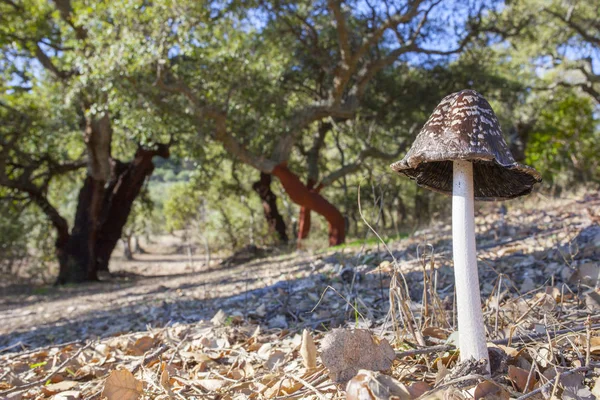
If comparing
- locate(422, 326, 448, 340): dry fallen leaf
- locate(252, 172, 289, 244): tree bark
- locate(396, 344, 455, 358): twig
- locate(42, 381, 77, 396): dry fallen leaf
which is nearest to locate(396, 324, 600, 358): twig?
locate(396, 344, 455, 358): twig

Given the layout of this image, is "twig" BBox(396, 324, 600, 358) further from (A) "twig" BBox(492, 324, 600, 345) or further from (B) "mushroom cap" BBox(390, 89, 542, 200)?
(B) "mushroom cap" BBox(390, 89, 542, 200)

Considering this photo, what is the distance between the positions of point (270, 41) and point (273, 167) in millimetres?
3003

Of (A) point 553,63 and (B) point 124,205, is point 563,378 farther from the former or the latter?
(A) point 553,63

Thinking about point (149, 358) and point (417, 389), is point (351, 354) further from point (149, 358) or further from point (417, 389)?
point (149, 358)

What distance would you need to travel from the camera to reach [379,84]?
13539 mm

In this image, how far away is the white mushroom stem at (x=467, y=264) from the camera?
1616 mm

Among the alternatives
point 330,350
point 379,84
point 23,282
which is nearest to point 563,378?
point 330,350

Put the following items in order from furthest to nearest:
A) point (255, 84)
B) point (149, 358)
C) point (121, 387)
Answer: point (255, 84) < point (149, 358) < point (121, 387)

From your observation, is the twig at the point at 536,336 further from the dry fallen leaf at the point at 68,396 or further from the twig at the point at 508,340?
the dry fallen leaf at the point at 68,396

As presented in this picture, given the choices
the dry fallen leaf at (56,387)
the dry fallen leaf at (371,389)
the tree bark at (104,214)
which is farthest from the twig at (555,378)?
the tree bark at (104,214)

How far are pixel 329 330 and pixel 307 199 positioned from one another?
9703 mm

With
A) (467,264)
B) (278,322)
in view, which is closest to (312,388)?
(467,264)

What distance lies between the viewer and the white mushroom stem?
5.30ft

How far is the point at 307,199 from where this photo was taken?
12430 mm
